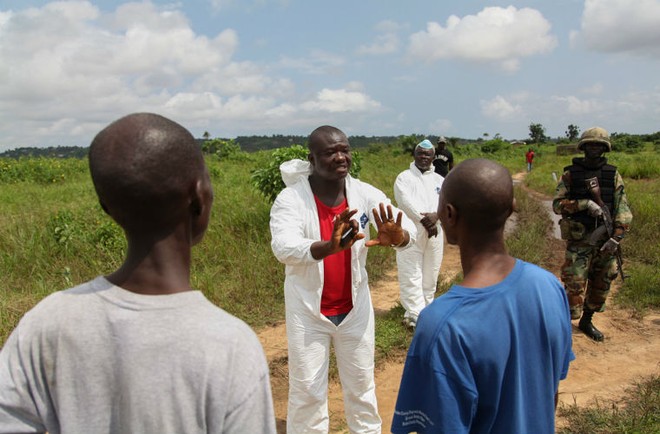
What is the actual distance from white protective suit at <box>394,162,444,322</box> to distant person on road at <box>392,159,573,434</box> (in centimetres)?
340

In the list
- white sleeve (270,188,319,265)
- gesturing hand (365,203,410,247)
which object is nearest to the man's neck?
white sleeve (270,188,319,265)

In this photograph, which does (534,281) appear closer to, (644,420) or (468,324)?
(468,324)

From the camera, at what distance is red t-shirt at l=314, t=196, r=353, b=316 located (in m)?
2.76

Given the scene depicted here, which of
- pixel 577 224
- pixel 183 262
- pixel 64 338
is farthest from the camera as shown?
pixel 577 224

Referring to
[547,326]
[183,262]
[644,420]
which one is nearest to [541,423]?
[547,326]

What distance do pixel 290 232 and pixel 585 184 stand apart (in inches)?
128

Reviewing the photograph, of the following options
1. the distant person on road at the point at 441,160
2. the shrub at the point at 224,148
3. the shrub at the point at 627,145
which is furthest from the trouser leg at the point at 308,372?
the shrub at the point at 627,145

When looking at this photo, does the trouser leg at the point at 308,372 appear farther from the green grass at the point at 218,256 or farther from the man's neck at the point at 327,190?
the green grass at the point at 218,256

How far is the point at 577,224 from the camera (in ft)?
15.4

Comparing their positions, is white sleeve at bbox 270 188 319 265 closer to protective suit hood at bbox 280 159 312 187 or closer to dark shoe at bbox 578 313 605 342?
protective suit hood at bbox 280 159 312 187

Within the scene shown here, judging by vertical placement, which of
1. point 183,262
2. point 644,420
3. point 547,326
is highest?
point 183,262

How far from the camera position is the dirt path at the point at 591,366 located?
375 cm

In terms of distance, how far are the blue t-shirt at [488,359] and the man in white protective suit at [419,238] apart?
11.0ft

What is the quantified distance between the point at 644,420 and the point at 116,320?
3435 mm
